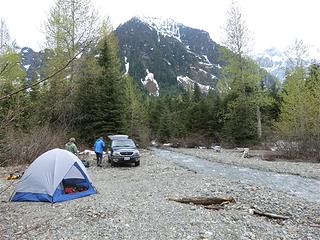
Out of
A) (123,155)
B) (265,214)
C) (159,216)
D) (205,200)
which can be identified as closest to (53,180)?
(159,216)

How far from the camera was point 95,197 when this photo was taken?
39.3 ft

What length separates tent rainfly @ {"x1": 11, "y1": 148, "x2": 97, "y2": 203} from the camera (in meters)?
11.5

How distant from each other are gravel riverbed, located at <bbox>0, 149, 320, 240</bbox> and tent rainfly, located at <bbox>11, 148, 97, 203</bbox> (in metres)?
0.35

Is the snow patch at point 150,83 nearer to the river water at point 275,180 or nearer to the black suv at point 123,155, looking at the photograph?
the black suv at point 123,155

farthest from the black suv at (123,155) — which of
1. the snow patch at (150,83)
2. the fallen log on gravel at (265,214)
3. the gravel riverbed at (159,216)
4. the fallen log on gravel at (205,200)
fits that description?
the snow patch at (150,83)

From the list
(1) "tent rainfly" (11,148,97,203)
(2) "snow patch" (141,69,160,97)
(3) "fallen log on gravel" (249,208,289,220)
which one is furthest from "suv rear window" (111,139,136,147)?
(2) "snow patch" (141,69,160,97)

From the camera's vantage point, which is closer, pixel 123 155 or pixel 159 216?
pixel 159 216

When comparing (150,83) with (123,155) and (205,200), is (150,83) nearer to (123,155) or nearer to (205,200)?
(123,155)

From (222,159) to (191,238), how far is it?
1822 centimetres

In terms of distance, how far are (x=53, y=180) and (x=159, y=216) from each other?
4.15m

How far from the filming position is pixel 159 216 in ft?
30.8

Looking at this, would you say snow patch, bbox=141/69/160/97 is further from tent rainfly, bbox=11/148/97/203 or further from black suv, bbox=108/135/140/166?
tent rainfly, bbox=11/148/97/203

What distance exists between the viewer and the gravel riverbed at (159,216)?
8.07 metres

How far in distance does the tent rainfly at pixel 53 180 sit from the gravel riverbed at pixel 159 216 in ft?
1.16
